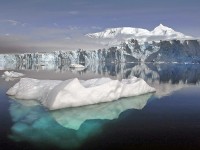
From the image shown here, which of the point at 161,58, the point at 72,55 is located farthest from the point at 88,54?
the point at 161,58

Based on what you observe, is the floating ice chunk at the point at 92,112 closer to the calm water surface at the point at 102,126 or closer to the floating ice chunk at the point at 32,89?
the calm water surface at the point at 102,126

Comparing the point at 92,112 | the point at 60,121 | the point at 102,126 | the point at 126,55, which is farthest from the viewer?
the point at 126,55

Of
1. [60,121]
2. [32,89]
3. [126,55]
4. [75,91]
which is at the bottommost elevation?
[60,121]

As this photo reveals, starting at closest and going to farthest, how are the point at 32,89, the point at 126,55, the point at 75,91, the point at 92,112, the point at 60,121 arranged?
the point at 60,121 < the point at 92,112 < the point at 75,91 < the point at 32,89 < the point at 126,55

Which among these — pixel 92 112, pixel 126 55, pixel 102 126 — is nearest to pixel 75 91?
pixel 92 112

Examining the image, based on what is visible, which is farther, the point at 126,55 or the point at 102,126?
the point at 126,55

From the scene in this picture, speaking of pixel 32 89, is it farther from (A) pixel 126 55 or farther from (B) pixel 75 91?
(A) pixel 126 55

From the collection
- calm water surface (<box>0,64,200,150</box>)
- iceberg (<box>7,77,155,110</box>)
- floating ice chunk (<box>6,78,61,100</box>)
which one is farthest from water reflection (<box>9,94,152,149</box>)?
floating ice chunk (<box>6,78,61,100</box>)

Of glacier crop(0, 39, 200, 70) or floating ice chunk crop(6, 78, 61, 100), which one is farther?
glacier crop(0, 39, 200, 70)

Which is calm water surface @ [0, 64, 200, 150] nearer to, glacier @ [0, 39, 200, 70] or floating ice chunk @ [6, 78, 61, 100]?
floating ice chunk @ [6, 78, 61, 100]
